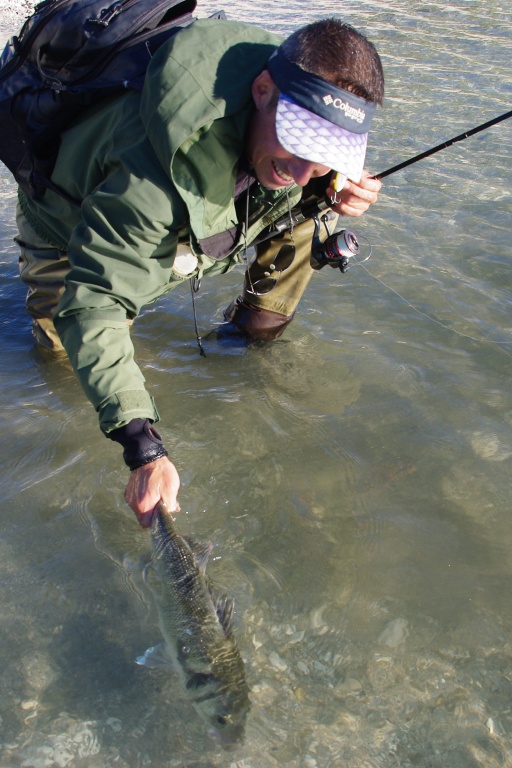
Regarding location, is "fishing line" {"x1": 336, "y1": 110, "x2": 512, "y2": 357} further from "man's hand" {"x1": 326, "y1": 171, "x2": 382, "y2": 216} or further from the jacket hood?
the jacket hood

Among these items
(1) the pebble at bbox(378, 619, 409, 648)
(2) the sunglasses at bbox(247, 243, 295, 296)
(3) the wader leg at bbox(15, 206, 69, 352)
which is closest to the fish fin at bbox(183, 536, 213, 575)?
(1) the pebble at bbox(378, 619, 409, 648)

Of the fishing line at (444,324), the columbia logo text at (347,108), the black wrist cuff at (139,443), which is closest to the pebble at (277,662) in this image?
the black wrist cuff at (139,443)

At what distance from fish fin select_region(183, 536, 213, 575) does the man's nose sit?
171 cm

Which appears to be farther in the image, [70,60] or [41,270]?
[41,270]

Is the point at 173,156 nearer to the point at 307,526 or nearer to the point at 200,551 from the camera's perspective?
the point at 200,551

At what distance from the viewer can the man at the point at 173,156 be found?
299 centimetres

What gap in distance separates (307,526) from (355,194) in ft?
6.24

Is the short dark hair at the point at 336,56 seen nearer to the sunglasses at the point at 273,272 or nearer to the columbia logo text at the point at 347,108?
the columbia logo text at the point at 347,108

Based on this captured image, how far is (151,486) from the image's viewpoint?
9.76 feet

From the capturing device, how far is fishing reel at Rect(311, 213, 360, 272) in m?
4.57

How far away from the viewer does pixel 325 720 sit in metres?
2.79

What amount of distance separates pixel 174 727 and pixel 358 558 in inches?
46.5

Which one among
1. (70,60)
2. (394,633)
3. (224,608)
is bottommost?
(394,633)

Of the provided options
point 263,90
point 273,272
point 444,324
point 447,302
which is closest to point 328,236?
point 273,272
